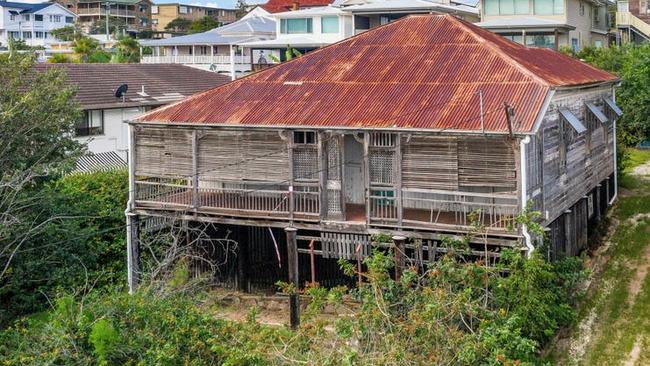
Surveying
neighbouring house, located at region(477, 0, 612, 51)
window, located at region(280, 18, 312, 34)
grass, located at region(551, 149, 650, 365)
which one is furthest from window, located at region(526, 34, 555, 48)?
grass, located at region(551, 149, 650, 365)

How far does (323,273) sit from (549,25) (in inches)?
1221

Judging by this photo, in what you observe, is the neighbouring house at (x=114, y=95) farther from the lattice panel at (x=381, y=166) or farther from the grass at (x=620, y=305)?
the grass at (x=620, y=305)

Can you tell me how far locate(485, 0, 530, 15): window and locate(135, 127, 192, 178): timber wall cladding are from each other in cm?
3305

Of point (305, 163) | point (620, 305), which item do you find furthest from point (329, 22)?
point (620, 305)

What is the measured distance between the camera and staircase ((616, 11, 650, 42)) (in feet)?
186

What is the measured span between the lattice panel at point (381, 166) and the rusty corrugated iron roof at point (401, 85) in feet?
2.67

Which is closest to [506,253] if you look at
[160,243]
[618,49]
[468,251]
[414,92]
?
[468,251]

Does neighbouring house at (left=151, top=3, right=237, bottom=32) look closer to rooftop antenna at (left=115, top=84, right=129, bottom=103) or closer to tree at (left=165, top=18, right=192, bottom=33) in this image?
tree at (left=165, top=18, right=192, bottom=33)

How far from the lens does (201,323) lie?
1616 cm

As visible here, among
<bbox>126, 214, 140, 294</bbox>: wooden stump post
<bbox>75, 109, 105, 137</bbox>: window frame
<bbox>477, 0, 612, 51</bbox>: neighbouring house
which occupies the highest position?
<bbox>477, 0, 612, 51</bbox>: neighbouring house

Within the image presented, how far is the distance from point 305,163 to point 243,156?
5.79 ft

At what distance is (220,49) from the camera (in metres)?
70.5

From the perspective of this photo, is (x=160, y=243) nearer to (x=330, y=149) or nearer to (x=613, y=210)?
(x=330, y=149)

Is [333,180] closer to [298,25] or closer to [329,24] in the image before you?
[329,24]
